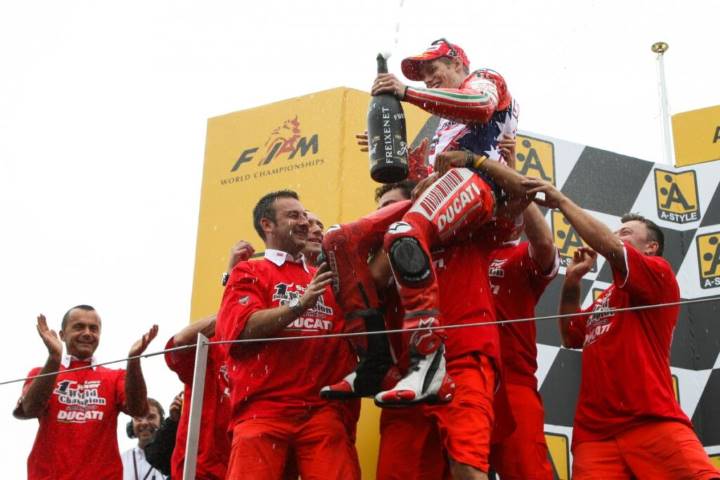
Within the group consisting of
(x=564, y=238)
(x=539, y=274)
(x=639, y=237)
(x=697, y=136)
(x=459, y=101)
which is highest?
(x=697, y=136)

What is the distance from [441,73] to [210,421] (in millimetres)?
1680

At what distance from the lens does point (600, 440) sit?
3900mm

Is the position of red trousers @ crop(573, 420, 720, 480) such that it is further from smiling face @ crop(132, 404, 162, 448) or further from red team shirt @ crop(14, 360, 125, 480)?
smiling face @ crop(132, 404, 162, 448)

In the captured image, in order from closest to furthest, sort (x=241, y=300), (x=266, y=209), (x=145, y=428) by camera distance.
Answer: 1. (x=241, y=300)
2. (x=266, y=209)
3. (x=145, y=428)

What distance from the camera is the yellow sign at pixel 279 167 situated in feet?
17.2

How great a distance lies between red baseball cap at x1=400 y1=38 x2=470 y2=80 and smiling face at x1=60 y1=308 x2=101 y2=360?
1.92m

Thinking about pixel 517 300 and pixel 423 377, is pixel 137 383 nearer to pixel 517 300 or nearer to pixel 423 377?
pixel 423 377

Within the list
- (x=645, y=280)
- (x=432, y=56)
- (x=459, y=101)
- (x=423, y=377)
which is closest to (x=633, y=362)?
(x=645, y=280)

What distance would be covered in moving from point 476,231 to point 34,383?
Answer: 192 centimetres

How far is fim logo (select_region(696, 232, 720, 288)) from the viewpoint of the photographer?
5270mm

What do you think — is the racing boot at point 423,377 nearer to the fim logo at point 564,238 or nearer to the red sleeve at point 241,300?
the red sleeve at point 241,300

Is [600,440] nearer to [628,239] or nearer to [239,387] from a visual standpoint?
[628,239]

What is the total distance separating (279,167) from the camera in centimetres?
550

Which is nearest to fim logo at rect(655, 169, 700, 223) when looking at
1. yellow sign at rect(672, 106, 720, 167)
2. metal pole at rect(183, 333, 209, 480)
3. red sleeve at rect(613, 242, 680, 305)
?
yellow sign at rect(672, 106, 720, 167)
